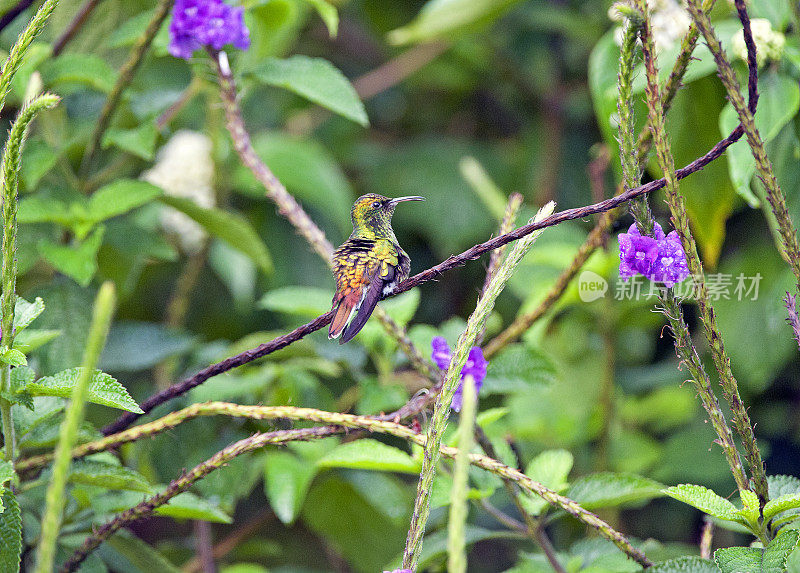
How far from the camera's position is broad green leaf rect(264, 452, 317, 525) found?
3.20 ft

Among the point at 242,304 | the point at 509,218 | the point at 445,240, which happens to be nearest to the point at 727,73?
the point at 509,218

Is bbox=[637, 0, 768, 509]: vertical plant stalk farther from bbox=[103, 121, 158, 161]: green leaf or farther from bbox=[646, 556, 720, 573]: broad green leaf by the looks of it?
bbox=[103, 121, 158, 161]: green leaf

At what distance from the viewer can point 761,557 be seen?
60cm

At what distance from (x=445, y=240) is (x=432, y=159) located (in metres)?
0.31

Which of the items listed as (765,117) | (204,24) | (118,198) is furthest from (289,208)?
(765,117)

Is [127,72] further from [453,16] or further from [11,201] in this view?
[453,16]

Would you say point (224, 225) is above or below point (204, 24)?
below

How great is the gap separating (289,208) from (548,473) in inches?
15.4

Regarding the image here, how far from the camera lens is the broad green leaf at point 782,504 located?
573 millimetres

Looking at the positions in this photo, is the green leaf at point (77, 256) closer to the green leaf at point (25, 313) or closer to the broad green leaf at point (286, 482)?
the green leaf at point (25, 313)

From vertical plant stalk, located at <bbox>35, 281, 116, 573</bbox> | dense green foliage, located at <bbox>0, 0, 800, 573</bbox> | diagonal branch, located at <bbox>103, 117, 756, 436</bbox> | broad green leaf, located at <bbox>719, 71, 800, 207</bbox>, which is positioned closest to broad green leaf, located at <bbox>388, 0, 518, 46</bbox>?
dense green foliage, located at <bbox>0, 0, 800, 573</bbox>

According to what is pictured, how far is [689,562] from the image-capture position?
651 millimetres

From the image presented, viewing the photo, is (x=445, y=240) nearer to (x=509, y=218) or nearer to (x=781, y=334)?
(x=781, y=334)

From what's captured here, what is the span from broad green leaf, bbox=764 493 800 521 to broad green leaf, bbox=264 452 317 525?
564 millimetres
